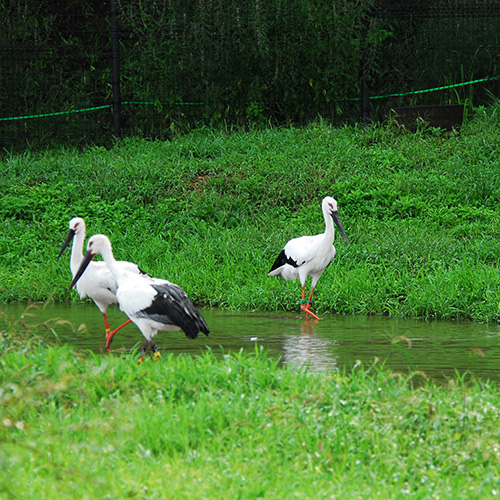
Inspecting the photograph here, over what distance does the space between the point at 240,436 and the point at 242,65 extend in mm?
11742

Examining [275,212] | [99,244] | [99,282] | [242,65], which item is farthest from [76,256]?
[242,65]

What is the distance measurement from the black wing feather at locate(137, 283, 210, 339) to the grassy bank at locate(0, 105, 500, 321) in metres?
3.21

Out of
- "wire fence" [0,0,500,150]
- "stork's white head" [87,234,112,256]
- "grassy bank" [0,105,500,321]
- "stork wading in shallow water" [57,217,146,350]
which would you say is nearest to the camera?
"stork's white head" [87,234,112,256]

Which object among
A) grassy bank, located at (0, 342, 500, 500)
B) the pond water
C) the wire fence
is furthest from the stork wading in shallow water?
the wire fence

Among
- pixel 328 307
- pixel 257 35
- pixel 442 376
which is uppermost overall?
pixel 257 35

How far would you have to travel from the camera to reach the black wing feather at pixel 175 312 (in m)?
5.98

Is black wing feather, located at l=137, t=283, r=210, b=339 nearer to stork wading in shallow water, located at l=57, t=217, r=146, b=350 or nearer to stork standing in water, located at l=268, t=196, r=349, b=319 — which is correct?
stork wading in shallow water, located at l=57, t=217, r=146, b=350

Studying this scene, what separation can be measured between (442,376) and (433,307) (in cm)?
281

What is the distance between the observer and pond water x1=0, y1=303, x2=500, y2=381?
6430mm

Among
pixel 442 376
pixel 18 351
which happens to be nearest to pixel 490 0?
pixel 442 376

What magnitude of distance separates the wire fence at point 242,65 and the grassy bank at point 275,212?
2.73 feet

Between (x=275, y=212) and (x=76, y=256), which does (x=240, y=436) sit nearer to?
(x=76, y=256)

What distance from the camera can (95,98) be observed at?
1691 centimetres

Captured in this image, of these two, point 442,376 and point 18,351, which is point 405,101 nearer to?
point 442,376
